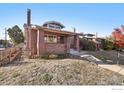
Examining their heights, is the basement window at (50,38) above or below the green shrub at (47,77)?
above

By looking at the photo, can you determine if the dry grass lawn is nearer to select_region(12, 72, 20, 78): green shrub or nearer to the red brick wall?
select_region(12, 72, 20, 78): green shrub

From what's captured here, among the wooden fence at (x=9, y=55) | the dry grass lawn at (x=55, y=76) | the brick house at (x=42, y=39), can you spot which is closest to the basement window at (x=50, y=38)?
the brick house at (x=42, y=39)

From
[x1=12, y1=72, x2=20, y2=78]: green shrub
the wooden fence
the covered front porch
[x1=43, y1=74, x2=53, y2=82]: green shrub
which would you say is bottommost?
[x1=43, y1=74, x2=53, y2=82]: green shrub

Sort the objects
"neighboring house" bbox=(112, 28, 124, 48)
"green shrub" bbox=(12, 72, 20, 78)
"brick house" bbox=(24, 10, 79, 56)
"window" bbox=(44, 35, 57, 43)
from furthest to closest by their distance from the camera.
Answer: "window" bbox=(44, 35, 57, 43)
"brick house" bbox=(24, 10, 79, 56)
"neighboring house" bbox=(112, 28, 124, 48)
"green shrub" bbox=(12, 72, 20, 78)

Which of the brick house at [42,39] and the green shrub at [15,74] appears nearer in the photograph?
the green shrub at [15,74]

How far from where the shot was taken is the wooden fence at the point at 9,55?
27.5ft

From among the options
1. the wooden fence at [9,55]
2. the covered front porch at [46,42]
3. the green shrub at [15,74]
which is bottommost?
the green shrub at [15,74]

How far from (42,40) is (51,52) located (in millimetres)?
802

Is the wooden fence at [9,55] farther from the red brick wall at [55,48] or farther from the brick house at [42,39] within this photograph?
the red brick wall at [55,48]

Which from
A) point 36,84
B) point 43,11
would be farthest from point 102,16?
point 36,84

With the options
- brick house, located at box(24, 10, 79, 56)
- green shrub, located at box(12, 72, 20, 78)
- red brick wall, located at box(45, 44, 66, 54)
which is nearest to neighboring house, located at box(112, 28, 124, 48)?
brick house, located at box(24, 10, 79, 56)

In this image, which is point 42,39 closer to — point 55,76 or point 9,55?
point 9,55

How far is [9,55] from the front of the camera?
8844 mm

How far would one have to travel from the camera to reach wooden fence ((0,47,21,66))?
8383mm
